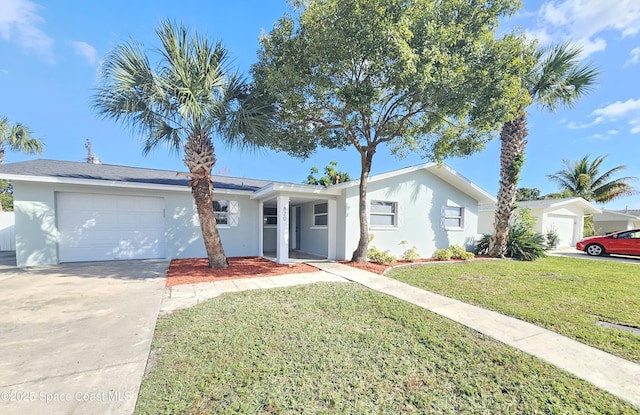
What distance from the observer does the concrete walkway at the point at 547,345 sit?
9.35 ft

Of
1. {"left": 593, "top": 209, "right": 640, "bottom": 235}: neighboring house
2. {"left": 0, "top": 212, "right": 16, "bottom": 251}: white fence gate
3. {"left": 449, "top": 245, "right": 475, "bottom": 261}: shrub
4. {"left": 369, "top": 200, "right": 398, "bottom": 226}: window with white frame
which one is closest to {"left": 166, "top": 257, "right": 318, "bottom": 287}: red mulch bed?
{"left": 369, "top": 200, "right": 398, "bottom": 226}: window with white frame

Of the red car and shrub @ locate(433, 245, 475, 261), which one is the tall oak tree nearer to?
shrub @ locate(433, 245, 475, 261)

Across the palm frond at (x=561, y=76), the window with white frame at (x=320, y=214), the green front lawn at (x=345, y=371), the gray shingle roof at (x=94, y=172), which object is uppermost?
the palm frond at (x=561, y=76)

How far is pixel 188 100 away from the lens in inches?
267

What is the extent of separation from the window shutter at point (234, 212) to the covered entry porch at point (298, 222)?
3.14 feet

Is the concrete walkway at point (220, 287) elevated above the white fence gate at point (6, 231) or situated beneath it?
situated beneath

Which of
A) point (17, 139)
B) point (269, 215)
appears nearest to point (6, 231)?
point (17, 139)

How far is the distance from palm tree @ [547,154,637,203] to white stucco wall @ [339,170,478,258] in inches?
667

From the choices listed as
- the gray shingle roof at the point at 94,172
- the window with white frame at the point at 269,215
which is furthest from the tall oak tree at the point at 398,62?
the window with white frame at the point at 269,215

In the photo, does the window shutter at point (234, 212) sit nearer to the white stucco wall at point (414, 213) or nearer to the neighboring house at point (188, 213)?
the neighboring house at point (188, 213)

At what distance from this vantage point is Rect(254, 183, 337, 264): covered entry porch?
31.8 ft

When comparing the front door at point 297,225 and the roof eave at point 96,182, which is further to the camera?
the front door at point 297,225

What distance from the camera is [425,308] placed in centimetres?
510

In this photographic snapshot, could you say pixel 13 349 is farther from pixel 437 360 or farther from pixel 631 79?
pixel 631 79
